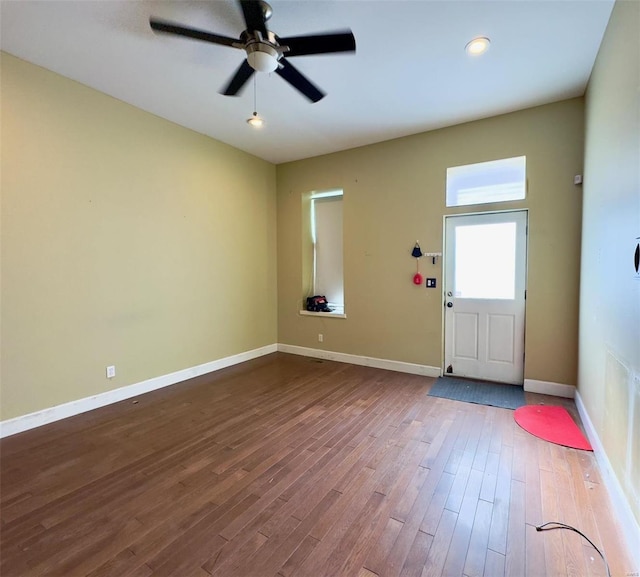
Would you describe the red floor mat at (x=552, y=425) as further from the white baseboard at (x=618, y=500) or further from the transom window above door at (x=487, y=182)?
the transom window above door at (x=487, y=182)

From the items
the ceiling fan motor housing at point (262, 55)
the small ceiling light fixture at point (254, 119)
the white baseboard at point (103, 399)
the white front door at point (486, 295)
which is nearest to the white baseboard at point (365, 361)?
the white front door at point (486, 295)

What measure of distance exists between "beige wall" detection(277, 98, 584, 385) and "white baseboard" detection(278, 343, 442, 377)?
0.09 metres

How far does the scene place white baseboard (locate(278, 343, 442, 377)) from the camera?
172 inches

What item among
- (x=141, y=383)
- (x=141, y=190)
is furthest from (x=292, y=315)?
(x=141, y=190)

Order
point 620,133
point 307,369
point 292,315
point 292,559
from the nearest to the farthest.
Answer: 1. point 292,559
2. point 620,133
3. point 307,369
4. point 292,315

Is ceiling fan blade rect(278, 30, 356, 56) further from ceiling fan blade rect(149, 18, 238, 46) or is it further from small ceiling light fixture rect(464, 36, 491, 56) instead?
small ceiling light fixture rect(464, 36, 491, 56)

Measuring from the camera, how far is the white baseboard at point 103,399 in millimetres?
2834

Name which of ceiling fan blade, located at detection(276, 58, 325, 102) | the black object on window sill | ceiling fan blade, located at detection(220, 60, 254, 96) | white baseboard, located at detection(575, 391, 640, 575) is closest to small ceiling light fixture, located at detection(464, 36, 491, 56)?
ceiling fan blade, located at detection(276, 58, 325, 102)

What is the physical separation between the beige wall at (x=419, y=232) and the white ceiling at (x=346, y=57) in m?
0.35

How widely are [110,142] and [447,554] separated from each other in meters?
4.46

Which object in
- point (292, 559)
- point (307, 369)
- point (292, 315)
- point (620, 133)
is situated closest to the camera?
point (292, 559)

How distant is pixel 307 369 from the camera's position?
470 centimetres

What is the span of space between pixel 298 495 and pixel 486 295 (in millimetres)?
3267

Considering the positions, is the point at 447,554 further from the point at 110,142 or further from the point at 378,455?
the point at 110,142
